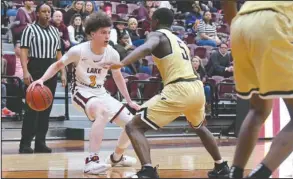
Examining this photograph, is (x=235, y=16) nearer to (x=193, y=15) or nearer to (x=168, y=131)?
(x=168, y=131)

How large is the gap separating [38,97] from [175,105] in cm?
167

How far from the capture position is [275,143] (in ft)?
13.9

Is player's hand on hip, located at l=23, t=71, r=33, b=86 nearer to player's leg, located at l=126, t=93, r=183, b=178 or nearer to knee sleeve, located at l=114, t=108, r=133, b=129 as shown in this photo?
knee sleeve, located at l=114, t=108, r=133, b=129

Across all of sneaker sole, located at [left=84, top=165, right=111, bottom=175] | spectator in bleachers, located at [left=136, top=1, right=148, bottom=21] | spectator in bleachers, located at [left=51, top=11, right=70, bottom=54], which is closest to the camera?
sneaker sole, located at [left=84, top=165, right=111, bottom=175]

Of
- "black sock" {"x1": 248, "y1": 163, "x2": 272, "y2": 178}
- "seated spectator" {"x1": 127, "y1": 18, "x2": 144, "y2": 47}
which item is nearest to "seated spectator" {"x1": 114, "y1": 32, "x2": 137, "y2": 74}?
"seated spectator" {"x1": 127, "y1": 18, "x2": 144, "y2": 47}

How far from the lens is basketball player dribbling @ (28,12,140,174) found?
645 cm

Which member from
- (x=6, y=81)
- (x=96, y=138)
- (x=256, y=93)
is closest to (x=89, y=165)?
(x=96, y=138)

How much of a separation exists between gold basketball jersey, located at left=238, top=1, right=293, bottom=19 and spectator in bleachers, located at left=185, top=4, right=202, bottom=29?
39.2ft

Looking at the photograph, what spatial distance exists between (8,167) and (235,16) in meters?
3.27

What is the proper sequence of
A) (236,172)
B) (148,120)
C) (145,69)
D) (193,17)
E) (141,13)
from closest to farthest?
(236,172), (148,120), (145,69), (141,13), (193,17)

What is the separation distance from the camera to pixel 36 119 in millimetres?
8750

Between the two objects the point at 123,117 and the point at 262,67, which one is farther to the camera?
the point at 123,117

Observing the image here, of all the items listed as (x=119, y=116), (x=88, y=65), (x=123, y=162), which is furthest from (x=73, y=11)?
(x=119, y=116)

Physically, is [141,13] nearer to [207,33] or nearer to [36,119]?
[207,33]
